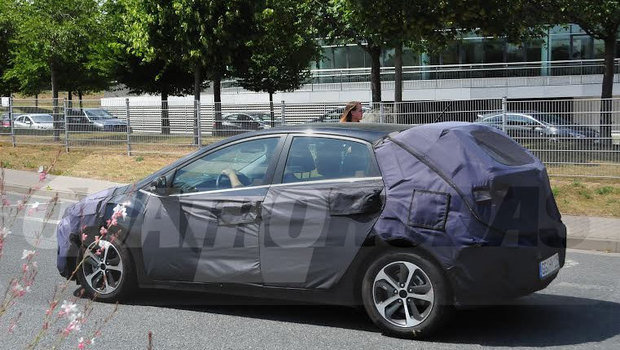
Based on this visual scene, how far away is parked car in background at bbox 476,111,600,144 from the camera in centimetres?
1443

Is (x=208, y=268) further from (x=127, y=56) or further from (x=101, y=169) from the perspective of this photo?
(x=127, y=56)

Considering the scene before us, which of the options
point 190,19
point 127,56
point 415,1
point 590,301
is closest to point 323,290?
point 590,301

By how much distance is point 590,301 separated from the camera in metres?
6.46

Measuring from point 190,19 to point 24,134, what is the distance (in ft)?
22.5

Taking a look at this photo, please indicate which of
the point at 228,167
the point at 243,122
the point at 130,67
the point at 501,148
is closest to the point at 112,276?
the point at 228,167

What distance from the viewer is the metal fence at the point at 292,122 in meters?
14.5

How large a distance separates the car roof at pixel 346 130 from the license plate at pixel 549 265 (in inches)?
59.8

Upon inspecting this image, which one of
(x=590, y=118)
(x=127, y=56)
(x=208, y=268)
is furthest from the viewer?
(x=127, y=56)

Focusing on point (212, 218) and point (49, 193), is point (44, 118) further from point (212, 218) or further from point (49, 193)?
point (212, 218)

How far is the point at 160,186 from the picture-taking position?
622 centimetres

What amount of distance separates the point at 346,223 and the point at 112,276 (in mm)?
2245

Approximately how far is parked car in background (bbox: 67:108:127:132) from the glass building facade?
2506 cm

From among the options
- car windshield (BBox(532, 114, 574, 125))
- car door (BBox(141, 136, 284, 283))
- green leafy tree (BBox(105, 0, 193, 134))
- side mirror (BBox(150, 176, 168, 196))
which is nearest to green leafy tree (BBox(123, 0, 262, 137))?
green leafy tree (BBox(105, 0, 193, 134))

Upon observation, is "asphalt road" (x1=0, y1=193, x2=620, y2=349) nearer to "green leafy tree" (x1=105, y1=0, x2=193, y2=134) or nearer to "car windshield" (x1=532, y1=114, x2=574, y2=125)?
"car windshield" (x1=532, y1=114, x2=574, y2=125)
